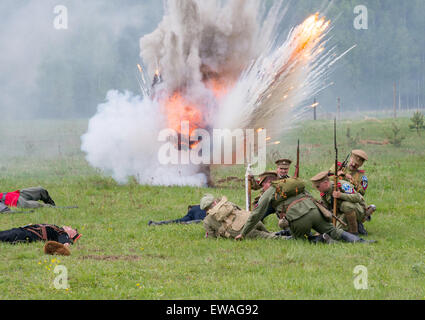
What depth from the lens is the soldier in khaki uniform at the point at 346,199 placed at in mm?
11706

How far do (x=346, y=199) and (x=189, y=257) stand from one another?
339cm

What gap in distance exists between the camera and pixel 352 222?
1184cm

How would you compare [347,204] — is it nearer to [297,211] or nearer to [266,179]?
[297,211]

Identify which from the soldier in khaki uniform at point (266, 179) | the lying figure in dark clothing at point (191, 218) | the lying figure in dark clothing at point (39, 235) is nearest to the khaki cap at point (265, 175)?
the soldier in khaki uniform at point (266, 179)

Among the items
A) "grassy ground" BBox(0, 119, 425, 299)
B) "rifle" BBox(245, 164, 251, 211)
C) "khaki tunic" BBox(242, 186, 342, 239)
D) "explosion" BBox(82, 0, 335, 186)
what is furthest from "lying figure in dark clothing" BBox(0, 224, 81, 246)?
"explosion" BBox(82, 0, 335, 186)

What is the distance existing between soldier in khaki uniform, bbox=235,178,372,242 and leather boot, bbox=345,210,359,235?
0.55 metres

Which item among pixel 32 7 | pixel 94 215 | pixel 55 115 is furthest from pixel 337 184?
pixel 32 7

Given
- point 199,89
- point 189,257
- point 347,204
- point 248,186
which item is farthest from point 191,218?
point 199,89

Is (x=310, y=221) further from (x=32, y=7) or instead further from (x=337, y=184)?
(x=32, y=7)

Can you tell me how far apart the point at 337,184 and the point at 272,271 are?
10.7 ft

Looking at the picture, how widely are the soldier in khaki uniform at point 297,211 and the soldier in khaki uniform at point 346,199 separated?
0.56m

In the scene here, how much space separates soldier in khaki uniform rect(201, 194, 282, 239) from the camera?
1173cm
